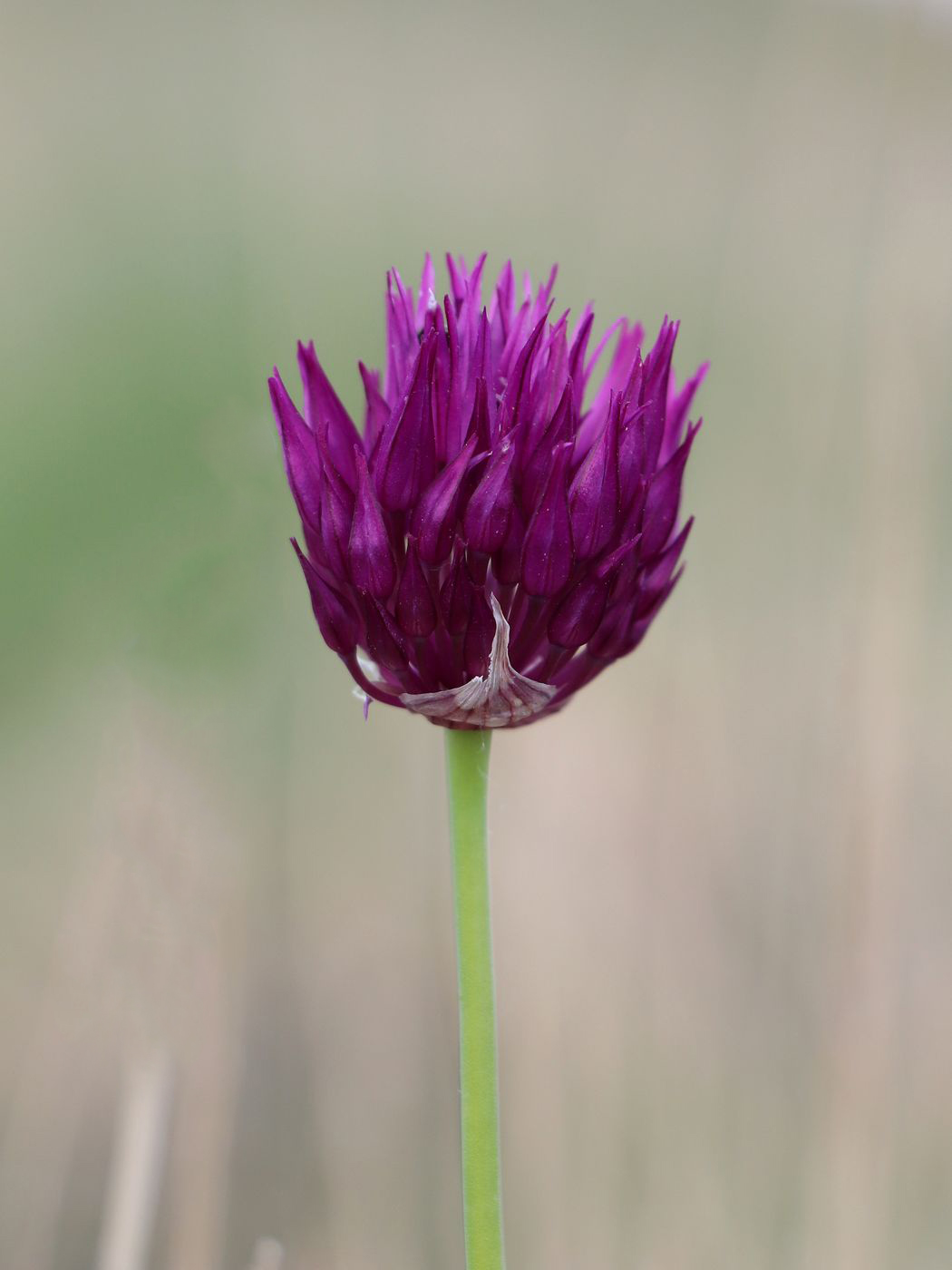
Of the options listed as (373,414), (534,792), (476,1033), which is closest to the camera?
(476,1033)

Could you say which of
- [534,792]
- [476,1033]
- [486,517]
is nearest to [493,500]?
[486,517]

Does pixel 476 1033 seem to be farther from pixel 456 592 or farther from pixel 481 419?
pixel 481 419

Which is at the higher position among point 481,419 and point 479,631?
point 481,419

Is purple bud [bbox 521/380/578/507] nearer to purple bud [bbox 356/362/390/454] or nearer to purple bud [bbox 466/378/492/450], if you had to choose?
purple bud [bbox 466/378/492/450]

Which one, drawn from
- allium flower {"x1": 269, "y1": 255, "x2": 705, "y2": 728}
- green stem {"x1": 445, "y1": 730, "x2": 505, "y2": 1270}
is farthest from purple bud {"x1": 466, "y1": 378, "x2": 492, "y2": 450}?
green stem {"x1": 445, "y1": 730, "x2": 505, "y2": 1270}

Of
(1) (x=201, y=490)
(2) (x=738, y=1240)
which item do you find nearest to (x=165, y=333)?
(1) (x=201, y=490)

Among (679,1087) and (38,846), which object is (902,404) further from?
(38,846)
